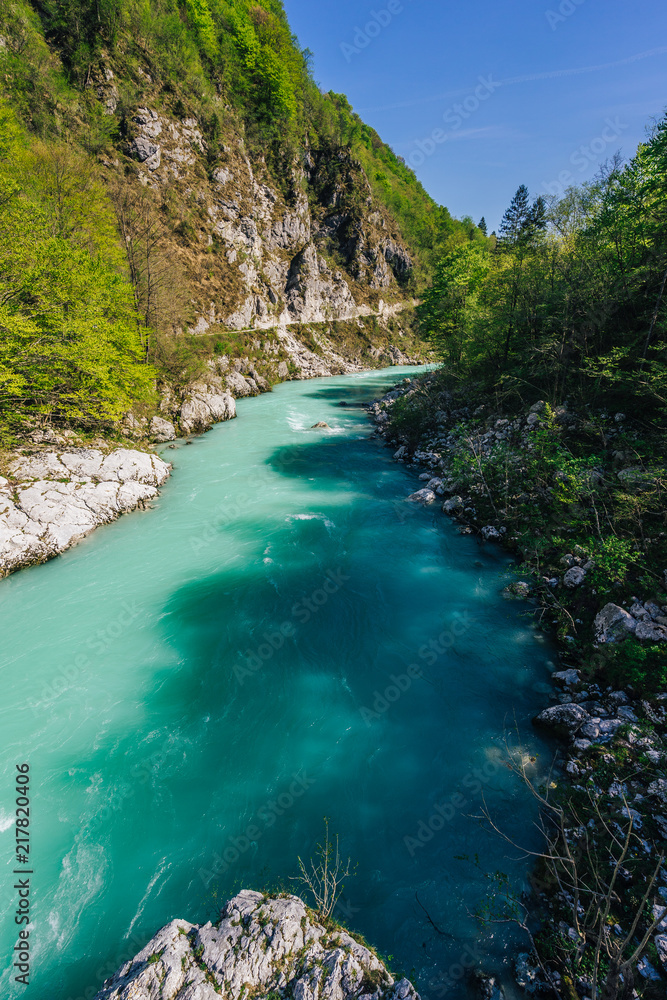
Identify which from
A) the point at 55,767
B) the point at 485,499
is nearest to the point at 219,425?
the point at 485,499

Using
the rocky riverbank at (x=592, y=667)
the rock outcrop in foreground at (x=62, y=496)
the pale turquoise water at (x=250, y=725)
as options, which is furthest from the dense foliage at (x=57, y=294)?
the rocky riverbank at (x=592, y=667)

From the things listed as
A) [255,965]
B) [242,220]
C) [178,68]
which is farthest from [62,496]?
[178,68]

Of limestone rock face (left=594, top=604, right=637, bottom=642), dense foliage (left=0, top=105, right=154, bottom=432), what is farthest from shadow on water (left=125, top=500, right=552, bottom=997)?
dense foliage (left=0, top=105, right=154, bottom=432)

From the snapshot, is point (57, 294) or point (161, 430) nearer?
point (57, 294)

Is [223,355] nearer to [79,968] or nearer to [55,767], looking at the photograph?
[55,767]

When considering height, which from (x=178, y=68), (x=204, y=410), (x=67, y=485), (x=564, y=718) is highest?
(x=178, y=68)

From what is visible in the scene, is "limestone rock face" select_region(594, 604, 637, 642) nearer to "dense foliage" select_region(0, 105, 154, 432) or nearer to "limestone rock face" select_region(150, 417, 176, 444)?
"dense foliage" select_region(0, 105, 154, 432)

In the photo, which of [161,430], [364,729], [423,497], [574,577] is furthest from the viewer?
[161,430]

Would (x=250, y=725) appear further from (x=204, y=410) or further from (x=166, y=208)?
(x=166, y=208)
